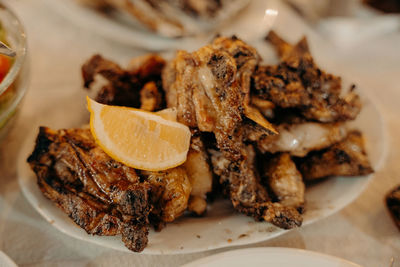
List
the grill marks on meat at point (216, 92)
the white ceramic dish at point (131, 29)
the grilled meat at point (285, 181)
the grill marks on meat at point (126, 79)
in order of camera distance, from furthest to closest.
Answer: the white ceramic dish at point (131, 29) → the grill marks on meat at point (126, 79) → the grilled meat at point (285, 181) → the grill marks on meat at point (216, 92)

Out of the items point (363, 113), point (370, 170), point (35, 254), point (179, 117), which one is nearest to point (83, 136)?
point (179, 117)

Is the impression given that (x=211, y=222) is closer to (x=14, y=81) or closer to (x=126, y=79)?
(x=126, y=79)

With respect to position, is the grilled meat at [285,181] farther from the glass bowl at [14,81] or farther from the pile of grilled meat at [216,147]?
the glass bowl at [14,81]

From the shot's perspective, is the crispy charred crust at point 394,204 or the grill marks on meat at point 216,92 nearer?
the grill marks on meat at point 216,92

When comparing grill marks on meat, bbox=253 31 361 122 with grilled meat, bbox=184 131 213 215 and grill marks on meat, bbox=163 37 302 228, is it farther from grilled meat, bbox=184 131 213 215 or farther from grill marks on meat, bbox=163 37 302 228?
grilled meat, bbox=184 131 213 215

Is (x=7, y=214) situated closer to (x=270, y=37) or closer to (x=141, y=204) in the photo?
(x=141, y=204)

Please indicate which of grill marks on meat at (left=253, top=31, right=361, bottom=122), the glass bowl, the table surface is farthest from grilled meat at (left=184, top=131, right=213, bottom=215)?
the glass bowl

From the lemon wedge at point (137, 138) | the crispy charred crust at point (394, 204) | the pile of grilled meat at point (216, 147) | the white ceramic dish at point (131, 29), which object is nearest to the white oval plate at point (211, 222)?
the pile of grilled meat at point (216, 147)
